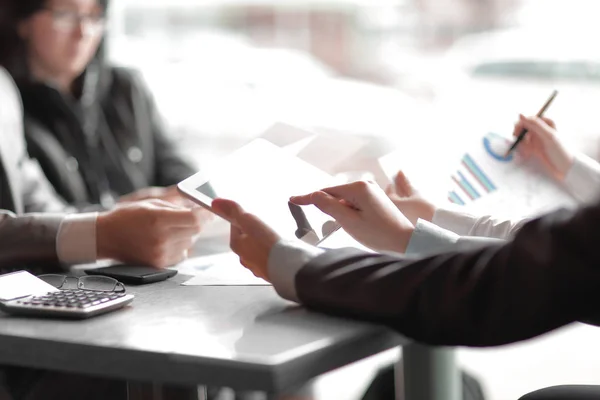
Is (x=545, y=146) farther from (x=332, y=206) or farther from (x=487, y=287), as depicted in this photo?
(x=487, y=287)

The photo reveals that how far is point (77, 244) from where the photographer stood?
1.24 meters

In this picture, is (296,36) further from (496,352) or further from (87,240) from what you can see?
(87,240)

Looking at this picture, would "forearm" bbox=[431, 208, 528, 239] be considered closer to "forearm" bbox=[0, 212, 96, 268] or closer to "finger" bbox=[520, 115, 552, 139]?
"finger" bbox=[520, 115, 552, 139]

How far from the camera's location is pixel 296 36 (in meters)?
9.66

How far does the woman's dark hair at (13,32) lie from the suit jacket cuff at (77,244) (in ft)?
2.78

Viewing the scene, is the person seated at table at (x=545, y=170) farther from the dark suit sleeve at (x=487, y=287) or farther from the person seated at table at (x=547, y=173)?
the dark suit sleeve at (x=487, y=287)

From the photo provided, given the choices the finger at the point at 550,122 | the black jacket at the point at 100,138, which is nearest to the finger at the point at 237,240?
the finger at the point at 550,122

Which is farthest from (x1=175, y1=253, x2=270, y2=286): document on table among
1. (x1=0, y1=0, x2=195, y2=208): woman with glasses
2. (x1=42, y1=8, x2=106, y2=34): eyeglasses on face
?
(x1=42, y1=8, x2=106, y2=34): eyeglasses on face

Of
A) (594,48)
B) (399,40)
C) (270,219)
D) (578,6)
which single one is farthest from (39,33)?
(399,40)

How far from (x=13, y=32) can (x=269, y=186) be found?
1.07m

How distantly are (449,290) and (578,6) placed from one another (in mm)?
7645

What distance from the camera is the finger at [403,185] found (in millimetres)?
1268

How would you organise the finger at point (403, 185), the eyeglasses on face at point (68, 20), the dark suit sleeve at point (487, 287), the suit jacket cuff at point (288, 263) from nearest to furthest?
the dark suit sleeve at point (487, 287) < the suit jacket cuff at point (288, 263) < the finger at point (403, 185) < the eyeglasses on face at point (68, 20)

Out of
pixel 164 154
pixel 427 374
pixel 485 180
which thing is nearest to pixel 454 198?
pixel 485 180
